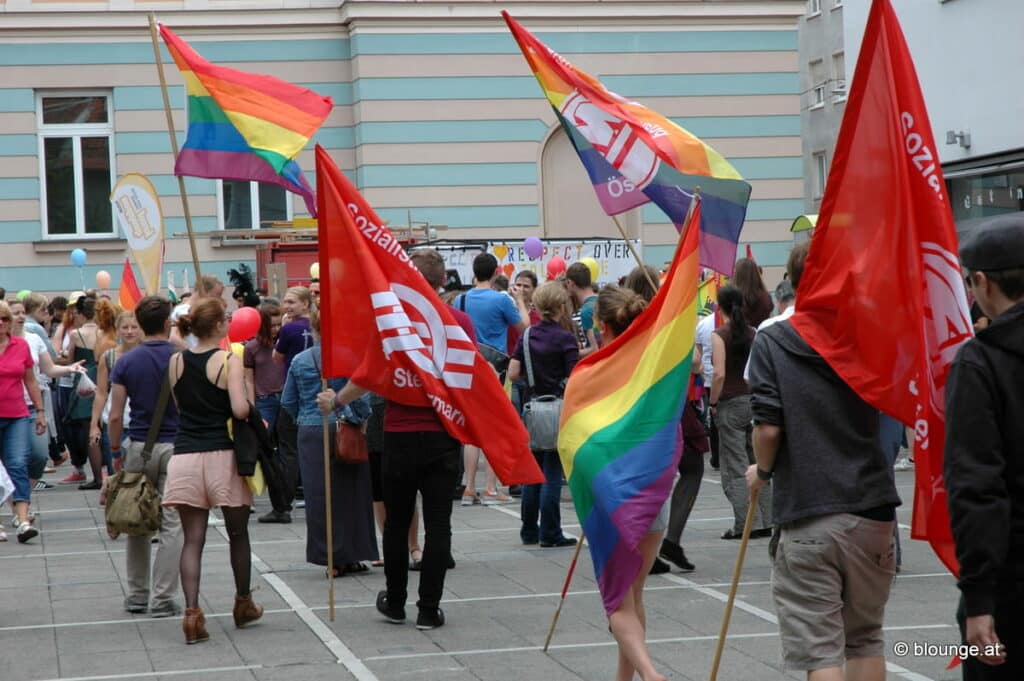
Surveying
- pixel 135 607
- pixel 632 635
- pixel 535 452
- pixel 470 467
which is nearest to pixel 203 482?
pixel 135 607

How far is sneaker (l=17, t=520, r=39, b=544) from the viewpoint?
1295 centimetres

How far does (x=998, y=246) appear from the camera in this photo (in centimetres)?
437

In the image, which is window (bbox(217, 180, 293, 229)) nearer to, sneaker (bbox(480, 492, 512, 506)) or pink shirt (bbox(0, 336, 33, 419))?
sneaker (bbox(480, 492, 512, 506))

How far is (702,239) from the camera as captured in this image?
30.9 ft

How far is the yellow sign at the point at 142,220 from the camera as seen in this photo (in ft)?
52.5

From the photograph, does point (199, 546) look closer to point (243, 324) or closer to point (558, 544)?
point (558, 544)

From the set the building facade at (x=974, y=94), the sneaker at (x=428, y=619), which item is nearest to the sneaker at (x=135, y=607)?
the sneaker at (x=428, y=619)

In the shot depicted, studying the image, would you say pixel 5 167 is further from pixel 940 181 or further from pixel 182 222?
pixel 940 181

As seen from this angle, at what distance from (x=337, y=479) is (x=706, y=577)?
2.54m

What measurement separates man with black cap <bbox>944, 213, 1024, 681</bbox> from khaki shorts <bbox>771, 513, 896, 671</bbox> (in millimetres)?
1075

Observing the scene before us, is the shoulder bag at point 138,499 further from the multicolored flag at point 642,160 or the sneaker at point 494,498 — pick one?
the sneaker at point 494,498

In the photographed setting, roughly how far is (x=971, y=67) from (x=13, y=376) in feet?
32.2

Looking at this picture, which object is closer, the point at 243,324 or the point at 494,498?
the point at 243,324

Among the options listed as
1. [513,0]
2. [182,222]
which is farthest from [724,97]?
[182,222]
